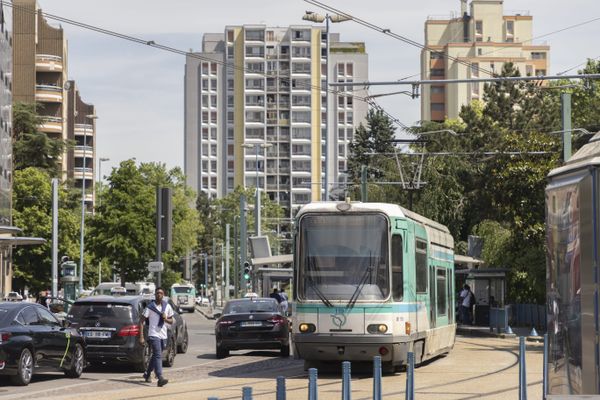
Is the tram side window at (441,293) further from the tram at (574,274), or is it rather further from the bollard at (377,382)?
the tram at (574,274)

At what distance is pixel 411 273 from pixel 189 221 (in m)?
83.8

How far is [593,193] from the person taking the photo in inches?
412

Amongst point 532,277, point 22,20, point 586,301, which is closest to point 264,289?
point 532,277

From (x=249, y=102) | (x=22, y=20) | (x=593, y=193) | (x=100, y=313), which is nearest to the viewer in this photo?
(x=593, y=193)

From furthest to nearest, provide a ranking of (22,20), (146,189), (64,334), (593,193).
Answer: (22,20) < (146,189) < (64,334) < (593,193)

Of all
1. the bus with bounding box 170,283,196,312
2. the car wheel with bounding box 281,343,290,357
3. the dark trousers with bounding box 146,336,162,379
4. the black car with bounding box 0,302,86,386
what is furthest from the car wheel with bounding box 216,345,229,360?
the bus with bounding box 170,283,196,312

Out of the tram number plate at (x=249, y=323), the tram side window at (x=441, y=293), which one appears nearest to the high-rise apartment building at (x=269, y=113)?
the tram number plate at (x=249, y=323)

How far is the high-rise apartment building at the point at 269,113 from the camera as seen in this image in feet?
585

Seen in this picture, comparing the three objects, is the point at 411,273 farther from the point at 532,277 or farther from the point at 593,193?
the point at 532,277

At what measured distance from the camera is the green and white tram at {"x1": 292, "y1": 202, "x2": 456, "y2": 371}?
2353 centimetres

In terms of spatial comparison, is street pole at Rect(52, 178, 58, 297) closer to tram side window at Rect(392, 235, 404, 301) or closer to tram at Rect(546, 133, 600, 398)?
tram side window at Rect(392, 235, 404, 301)

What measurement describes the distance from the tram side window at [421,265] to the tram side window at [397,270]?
4.76 feet

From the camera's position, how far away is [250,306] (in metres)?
32.5

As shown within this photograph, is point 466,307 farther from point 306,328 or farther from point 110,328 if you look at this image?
point 306,328
